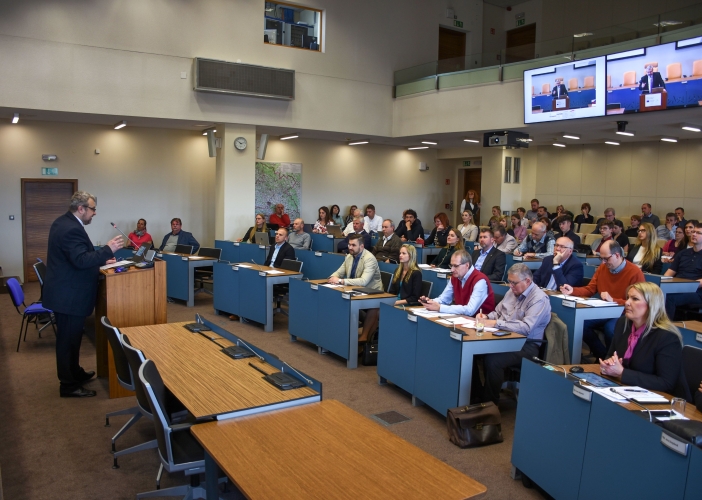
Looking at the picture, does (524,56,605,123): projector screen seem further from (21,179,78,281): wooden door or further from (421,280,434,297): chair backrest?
(21,179,78,281): wooden door

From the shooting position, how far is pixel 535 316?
Answer: 14.9 feet

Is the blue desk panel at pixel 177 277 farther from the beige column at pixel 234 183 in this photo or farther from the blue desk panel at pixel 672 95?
the blue desk panel at pixel 672 95

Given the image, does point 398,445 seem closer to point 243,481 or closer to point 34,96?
point 243,481

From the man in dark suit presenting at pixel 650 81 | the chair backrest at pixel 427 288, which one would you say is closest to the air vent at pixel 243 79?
the man in dark suit presenting at pixel 650 81

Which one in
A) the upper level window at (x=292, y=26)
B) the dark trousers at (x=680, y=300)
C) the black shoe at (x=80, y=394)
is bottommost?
the black shoe at (x=80, y=394)

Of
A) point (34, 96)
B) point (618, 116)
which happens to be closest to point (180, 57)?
point (34, 96)

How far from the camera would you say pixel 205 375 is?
3.25 m

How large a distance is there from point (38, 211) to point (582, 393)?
11537 mm

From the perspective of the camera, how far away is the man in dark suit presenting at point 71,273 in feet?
15.5

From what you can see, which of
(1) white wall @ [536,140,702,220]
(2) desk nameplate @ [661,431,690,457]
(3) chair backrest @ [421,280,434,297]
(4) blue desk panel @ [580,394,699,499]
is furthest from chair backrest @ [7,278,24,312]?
(1) white wall @ [536,140,702,220]

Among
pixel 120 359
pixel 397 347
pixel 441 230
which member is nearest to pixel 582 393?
pixel 397 347

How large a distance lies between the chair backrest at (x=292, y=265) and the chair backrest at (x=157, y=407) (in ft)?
16.7

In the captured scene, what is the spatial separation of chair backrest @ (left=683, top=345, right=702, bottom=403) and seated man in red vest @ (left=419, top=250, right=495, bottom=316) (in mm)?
1974

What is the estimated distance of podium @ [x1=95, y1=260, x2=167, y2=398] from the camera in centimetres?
493
